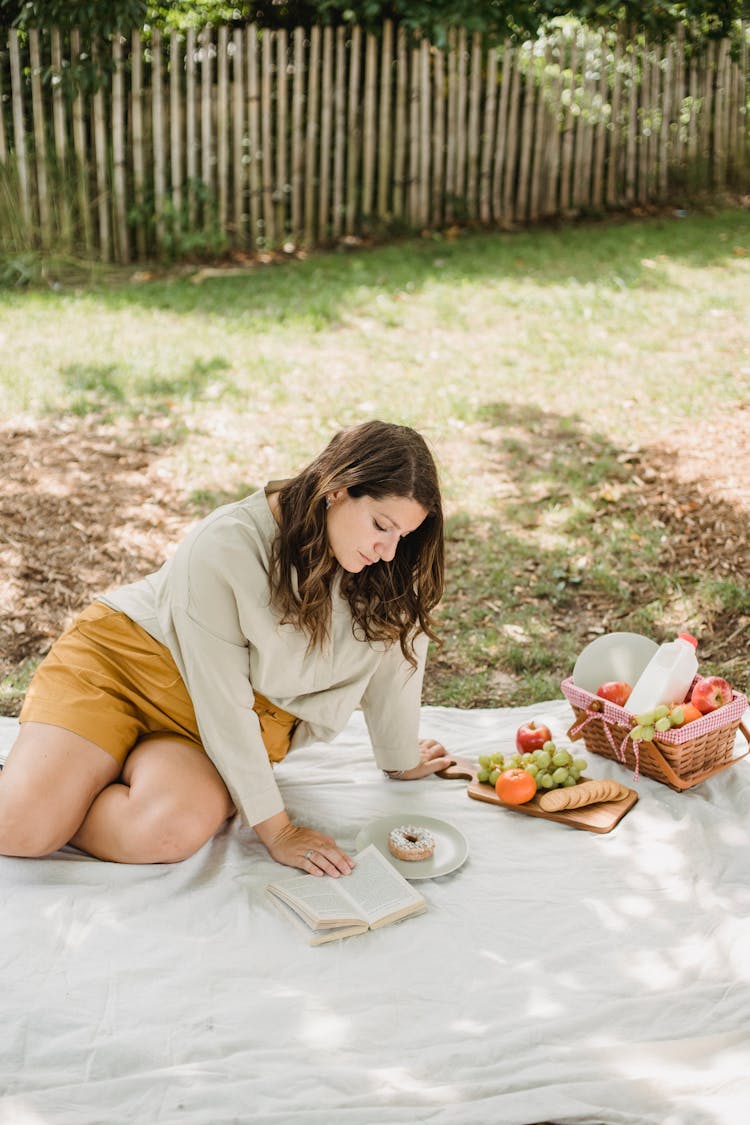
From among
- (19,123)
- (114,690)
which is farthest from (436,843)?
(19,123)

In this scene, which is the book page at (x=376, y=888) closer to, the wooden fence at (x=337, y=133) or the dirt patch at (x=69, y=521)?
the dirt patch at (x=69, y=521)

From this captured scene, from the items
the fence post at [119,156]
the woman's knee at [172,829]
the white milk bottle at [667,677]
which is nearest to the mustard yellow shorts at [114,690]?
the woman's knee at [172,829]

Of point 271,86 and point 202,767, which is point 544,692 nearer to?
point 202,767

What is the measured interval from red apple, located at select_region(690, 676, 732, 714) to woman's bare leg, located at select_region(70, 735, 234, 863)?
4.97 ft

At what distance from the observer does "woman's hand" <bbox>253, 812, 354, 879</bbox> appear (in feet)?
9.96

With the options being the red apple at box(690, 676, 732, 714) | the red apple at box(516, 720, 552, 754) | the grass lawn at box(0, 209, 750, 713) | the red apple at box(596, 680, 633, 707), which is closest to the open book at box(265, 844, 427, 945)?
the red apple at box(516, 720, 552, 754)

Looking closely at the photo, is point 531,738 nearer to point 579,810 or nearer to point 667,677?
point 579,810

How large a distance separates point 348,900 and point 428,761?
81cm

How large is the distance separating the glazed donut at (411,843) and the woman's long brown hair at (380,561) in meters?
0.50

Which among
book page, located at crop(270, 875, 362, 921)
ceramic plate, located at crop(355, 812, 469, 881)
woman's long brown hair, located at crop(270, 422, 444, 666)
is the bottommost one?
ceramic plate, located at crop(355, 812, 469, 881)

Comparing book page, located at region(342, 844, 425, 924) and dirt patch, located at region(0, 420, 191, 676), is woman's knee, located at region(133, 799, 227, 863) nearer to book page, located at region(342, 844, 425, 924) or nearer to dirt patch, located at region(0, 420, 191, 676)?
book page, located at region(342, 844, 425, 924)

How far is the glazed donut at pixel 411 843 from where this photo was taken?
123 inches

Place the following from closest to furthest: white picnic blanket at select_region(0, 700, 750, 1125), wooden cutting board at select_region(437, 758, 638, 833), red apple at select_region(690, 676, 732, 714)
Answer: white picnic blanket at select_region(0, 700, 750, 1125) → wooden cutting board at select_region(437, 758, 638, 833) → red apple at select_region(690, 676, 732, 714)

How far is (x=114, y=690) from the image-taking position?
10.4ft
